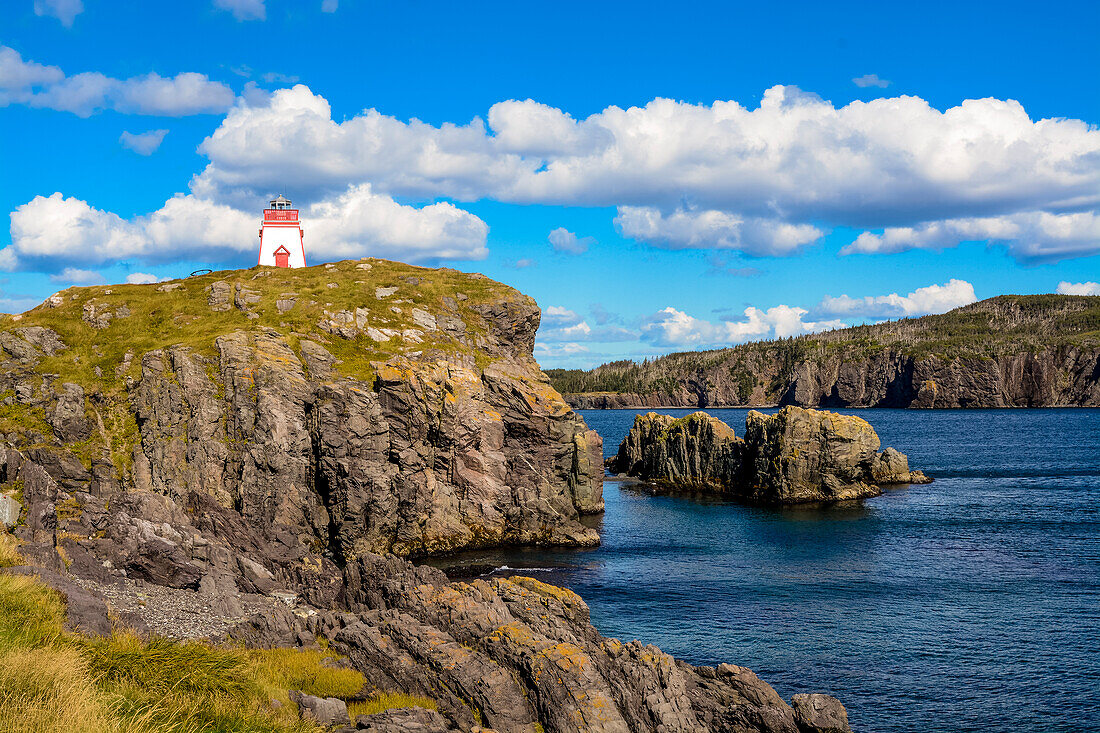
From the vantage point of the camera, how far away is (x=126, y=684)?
1650 cm

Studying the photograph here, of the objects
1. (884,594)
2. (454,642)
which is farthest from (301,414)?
(884,594)

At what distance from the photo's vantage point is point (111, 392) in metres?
64.4

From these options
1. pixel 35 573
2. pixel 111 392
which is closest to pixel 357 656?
pixel 35 573

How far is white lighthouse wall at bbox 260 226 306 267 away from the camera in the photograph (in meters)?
93.5

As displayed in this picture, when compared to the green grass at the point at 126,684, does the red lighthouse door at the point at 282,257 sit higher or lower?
higher

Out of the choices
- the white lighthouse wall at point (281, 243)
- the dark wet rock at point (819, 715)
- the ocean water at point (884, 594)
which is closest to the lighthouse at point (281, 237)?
the white lighthouse wall at point (281, 243)

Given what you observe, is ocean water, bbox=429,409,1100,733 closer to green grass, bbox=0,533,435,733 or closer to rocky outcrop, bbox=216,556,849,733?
rocky outcrop, bbox=216,556,849,733

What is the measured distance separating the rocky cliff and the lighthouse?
6154 mm

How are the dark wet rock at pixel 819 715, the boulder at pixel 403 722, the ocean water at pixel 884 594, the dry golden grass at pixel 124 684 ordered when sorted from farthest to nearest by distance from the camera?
the ocean water at pixel 884 594
the dark wet rock at pixel 819 715
the boulder at pixel 403 722
the dry golden grass at pixel 124 684

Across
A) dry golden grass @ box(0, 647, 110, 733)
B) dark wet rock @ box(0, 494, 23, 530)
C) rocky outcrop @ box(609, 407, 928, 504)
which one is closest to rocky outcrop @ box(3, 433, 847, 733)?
dark wet rock @ box(0, 494, 23, 530)

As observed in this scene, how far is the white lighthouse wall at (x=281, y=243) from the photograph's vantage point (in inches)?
3681

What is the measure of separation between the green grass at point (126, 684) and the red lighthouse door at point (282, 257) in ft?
239

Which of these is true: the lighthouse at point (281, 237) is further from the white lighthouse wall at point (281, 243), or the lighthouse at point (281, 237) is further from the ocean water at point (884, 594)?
the ocean water at point (884, 594)

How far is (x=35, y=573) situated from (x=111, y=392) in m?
41.9
